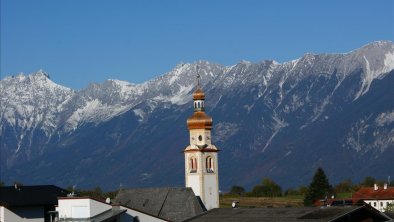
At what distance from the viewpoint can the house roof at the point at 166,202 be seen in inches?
4304

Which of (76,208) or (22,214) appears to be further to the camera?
(22,214)

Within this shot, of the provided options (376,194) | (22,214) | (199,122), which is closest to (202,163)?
(199,122)

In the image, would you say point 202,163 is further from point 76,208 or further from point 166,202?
point 76,208

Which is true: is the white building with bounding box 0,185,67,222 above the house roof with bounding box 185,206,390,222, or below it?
above

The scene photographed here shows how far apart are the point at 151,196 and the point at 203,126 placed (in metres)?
15.4

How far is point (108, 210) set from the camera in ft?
280

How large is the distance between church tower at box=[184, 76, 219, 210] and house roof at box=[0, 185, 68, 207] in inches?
1225

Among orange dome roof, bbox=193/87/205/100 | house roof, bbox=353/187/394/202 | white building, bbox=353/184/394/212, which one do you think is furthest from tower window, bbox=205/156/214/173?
house roof, bbox=353/187/394/202

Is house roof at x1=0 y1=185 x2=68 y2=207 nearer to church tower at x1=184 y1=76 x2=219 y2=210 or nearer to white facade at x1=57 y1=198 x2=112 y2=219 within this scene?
white facade at x1=57 y1=198 x2=112 y2=219

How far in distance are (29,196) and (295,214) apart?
2430 centimetres

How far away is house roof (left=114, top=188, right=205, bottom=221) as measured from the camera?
109 metres

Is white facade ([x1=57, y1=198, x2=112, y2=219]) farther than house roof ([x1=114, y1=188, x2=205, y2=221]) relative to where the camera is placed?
No

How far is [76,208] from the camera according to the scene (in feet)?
271

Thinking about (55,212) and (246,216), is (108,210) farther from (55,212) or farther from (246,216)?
(246,216)
